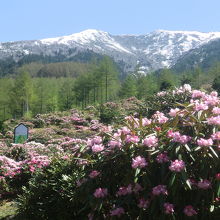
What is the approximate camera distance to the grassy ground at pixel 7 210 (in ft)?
18.8

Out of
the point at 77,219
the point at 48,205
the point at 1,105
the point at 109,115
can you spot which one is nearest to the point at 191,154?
the point at 77,219

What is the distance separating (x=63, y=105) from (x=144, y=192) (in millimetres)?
54581

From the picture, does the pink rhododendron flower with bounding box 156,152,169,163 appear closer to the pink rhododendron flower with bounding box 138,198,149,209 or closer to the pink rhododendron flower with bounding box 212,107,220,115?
the pink rhododendron flower with bounding box 138,198,149,209

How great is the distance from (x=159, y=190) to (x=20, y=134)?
9819 mm

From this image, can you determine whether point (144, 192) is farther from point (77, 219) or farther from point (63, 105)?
point (63, 105)

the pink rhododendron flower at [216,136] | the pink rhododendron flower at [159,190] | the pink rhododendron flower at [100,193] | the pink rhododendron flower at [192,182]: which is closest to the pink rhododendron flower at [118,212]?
the pink rhododendron flower at [100,193]

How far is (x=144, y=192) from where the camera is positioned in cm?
341

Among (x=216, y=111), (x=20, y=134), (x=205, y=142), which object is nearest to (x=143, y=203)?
(x=205, y=142)

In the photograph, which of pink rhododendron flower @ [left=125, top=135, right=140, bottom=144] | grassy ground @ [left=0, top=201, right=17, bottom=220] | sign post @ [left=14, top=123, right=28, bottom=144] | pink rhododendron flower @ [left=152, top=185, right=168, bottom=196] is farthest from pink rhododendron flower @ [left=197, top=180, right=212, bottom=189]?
sign post @ [left=14, top=123, right=28, bottom=144]

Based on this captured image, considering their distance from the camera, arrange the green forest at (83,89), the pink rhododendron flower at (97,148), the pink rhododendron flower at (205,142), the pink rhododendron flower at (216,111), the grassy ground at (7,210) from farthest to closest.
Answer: the green forest at (83,89) < the grassy ground at (7,210) < the pink rhododendron flower at (97,148) < the pink rhododendron flower at (216,111) < the pink rhododendron flower at (205,142)

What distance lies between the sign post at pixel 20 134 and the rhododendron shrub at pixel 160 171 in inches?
338

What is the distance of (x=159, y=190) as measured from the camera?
3.25 meters

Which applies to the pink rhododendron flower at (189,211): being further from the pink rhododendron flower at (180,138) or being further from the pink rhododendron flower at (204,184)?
the pink rhododendron flower at (180,138)

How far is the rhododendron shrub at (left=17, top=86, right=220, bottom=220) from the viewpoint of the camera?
327 cm
